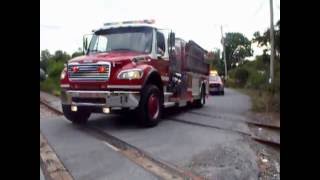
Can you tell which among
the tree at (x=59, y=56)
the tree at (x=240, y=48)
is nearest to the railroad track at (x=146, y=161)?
the tree at (x=240, y=48)

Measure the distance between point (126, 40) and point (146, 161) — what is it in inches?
189

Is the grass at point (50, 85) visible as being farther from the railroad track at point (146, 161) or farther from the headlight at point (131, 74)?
the railroad track at point (146, 161)

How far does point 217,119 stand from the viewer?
13086mm

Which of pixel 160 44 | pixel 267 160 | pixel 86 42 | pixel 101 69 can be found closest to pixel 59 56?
pixel 86 42

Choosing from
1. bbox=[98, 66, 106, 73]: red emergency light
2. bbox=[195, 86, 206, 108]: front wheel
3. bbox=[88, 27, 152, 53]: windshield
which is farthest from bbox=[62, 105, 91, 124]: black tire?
bbox=[195, 86, 206, 108]: front wheel

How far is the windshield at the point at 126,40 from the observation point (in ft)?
35.5

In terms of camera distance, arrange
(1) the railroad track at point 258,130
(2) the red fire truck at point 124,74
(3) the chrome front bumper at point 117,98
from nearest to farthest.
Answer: (1) the railroad track at point 258,130
(3) the chrome front bumper at point 117,98
(2) the red fire truck at point 124,74

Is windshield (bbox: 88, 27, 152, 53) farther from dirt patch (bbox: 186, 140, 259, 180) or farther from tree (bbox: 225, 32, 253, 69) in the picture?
dirt patch (bbox: 186, 140, 259, 180)

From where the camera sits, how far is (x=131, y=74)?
32.2 ft

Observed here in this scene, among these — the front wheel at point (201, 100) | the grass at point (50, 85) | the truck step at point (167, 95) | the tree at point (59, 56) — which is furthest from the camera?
the tree at point (59, 56)

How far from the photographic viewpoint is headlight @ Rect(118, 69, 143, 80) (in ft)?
32.1

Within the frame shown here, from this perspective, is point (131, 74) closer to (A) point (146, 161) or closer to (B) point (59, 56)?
(A) point (146, 161)
